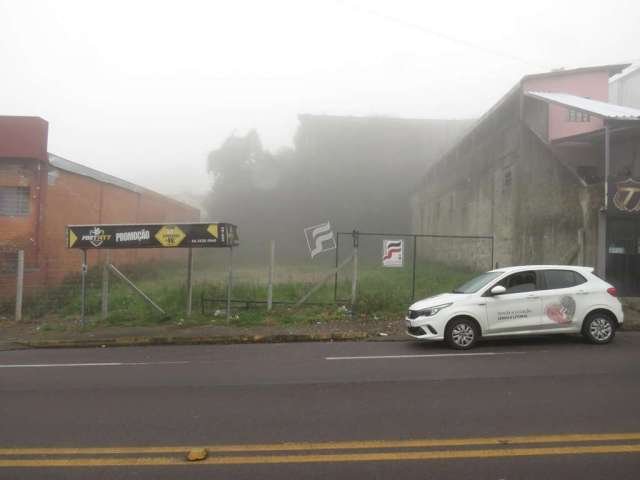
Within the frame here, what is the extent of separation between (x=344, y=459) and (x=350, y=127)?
50.1 m

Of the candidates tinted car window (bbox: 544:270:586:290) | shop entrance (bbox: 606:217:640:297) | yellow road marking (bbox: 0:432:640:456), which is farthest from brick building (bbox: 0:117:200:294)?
shop entrance (bbox: 606:217:640:297)

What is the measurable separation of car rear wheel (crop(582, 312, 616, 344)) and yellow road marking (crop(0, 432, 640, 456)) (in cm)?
482

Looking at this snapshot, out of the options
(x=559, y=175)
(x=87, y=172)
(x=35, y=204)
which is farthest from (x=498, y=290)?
(x=87, y=172)

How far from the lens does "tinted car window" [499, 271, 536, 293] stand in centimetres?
876

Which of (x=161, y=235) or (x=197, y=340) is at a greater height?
(x=161, y=235)

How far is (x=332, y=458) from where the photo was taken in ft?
12.7

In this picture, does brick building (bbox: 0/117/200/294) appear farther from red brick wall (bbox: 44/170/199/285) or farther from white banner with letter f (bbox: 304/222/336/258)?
white banner with letter f (bbox: 304/222/336/258)

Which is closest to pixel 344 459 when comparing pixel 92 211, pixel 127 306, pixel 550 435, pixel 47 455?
pixel 550 435

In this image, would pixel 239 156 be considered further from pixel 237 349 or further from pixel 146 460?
pixel 146 460

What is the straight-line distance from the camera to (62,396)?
5910 mm

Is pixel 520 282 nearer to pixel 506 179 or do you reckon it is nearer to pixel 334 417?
pixel 334 417

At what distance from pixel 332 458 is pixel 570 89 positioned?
63.3ft

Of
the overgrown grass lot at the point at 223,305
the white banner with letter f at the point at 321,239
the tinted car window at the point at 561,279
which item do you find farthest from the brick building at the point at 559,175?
the white banner with letter f at the point at 321,239

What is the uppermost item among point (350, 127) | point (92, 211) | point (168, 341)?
point (350, 127)
